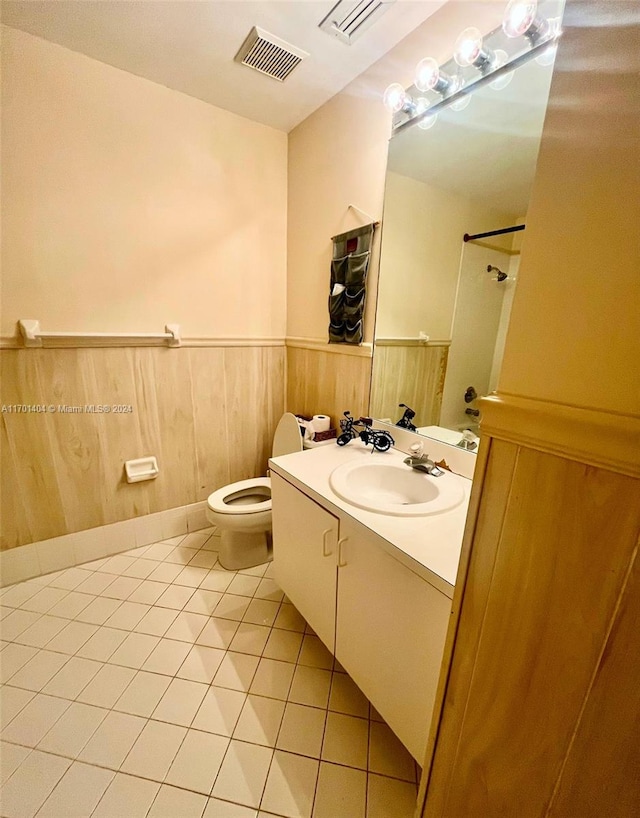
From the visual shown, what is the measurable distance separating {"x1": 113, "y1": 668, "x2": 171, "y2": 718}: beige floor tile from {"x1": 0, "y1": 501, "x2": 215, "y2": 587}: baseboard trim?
79 centimetres

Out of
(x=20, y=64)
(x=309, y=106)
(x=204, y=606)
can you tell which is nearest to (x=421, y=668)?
(x=204, y=606)

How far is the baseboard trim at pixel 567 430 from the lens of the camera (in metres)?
0.38

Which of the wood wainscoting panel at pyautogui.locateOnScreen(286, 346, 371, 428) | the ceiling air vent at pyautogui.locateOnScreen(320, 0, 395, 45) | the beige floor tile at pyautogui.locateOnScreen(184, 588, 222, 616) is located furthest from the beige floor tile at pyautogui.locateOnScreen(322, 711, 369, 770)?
the ceiling air vent at pyautogui.locateOnScreen(320, 0, 395, 45)

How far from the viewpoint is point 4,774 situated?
0.95m

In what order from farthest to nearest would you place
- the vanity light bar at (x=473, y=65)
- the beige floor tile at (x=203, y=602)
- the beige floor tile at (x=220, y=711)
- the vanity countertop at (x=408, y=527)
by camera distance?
the beige floor tile at (x=203, y=602) → the beige floor tile at (x=220, y=711) → the vanity light bar at (x=473, y=65) → the vanity countertop at (x=408, y=527)

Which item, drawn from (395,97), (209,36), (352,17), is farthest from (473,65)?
(209,36)

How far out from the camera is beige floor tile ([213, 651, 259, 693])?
3.94ft

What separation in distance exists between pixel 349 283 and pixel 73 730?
202 centimetres

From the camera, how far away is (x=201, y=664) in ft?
4.17

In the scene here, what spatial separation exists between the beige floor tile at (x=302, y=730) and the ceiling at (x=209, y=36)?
248cm

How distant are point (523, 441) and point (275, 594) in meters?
1.55

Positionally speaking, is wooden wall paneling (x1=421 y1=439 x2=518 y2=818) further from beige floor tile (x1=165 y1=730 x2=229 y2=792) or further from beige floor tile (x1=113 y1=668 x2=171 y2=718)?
beige floor tile (x1=113 y1=668 x2=171 y2=718)

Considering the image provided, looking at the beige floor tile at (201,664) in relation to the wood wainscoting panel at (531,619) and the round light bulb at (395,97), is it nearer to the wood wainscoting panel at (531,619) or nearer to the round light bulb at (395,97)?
the wood wainscoting panel at (531,619)

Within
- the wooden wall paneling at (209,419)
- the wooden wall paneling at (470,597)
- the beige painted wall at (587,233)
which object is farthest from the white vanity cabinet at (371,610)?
the wooden wall paneling at (209,419)
